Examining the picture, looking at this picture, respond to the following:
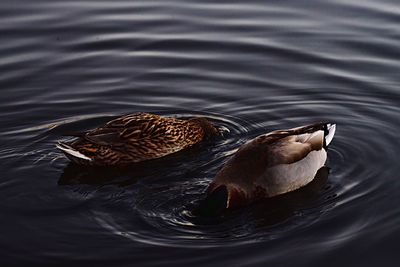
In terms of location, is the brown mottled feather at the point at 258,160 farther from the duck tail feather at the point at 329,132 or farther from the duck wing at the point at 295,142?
the duck tail feather at the point at 329,132

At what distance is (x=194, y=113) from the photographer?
35.5 feet

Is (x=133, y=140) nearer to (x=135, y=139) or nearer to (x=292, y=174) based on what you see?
(x=135, y=139)

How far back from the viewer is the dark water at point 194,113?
7.64 meters

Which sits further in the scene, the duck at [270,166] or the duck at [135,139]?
the duck at [135,139]

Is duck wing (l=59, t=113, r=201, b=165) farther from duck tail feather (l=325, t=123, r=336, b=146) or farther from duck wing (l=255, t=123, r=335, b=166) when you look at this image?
duck tail feather (l=325, t=123, r=336, b=146)

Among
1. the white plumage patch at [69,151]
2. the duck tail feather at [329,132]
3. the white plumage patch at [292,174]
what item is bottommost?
the white plumage patch at [292,174]

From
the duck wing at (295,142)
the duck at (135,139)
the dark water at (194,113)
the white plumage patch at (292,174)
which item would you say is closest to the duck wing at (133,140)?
the duck at (135,139)

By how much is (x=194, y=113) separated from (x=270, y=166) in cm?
227

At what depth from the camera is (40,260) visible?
7367mm

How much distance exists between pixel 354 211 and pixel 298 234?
74cm

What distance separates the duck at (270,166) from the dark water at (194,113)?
0.16 meters

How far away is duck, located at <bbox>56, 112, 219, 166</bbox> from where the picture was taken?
9.43 metres

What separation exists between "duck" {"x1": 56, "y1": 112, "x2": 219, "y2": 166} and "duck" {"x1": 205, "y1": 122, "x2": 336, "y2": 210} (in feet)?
4.01

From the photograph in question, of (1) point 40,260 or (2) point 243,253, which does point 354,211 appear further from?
(1) point 40,260
